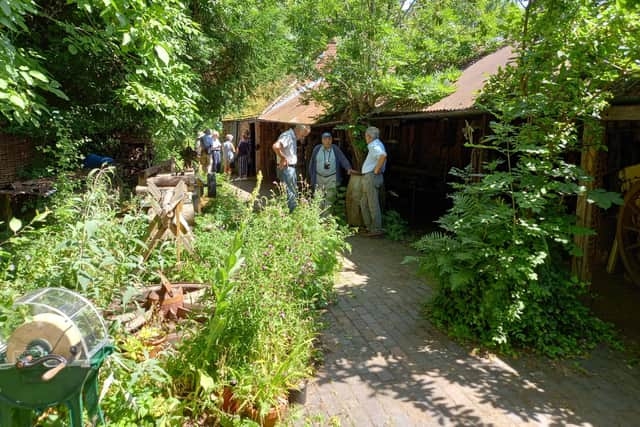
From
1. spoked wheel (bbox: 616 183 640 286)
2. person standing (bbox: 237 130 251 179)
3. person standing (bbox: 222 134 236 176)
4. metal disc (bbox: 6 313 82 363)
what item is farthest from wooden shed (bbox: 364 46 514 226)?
person standing (bbox: 237 130 251 179)

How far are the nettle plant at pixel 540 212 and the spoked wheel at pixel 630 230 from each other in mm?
1449

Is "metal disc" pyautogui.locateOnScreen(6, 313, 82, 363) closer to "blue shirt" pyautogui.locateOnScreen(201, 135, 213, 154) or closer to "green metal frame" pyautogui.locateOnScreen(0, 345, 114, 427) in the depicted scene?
"green metal frame" pyautogui.locateOnScreen(0, 345, 114, 427)

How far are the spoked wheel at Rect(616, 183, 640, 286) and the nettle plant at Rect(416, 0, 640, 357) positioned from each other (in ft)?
4.75

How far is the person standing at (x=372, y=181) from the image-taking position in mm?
7676

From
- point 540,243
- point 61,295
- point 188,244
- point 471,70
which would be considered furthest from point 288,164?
point 61,295

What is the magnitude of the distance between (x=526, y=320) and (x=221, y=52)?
27.3ft

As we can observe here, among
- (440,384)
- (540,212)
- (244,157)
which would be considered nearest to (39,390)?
(440,384)

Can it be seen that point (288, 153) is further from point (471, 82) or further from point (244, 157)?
point (244, 157)

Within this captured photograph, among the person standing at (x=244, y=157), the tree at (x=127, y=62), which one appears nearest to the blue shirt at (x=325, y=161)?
the tree at (x=127, y=62)

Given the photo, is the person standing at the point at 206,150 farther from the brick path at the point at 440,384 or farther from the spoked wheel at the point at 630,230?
the spoked wheel at the point at 630,230

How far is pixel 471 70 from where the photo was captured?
28.0 ft

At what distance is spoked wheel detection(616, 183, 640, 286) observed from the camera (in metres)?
5.12

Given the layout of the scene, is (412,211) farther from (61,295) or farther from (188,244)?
(61,295)

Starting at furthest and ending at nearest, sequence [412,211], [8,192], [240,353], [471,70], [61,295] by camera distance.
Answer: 1. [412,211]
2. [471,70]
3. [8,192]
4. [240,353]
5. [61,295]
